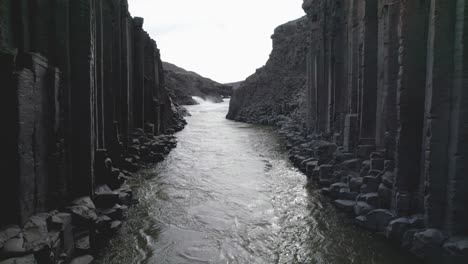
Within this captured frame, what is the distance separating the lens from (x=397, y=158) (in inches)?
256

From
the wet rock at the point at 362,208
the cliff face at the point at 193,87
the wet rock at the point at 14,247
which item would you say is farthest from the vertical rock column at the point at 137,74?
the cliff face at the point at 193,87

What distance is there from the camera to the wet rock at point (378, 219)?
21.7 feet

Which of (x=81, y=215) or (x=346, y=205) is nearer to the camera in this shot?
(x=81, y=215)

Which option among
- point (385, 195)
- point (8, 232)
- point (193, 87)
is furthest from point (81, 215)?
point (193, 87)

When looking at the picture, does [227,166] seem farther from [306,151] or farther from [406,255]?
[406,255]

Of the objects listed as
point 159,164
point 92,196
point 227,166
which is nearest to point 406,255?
point 92,196

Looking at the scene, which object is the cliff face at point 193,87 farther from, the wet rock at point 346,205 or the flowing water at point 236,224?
the wet rock at point 346,205

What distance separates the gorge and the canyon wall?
0.02 metres

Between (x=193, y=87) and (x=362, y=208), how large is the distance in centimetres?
8491

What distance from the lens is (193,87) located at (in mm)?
90188

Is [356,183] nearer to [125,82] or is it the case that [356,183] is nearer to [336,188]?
[336,188]

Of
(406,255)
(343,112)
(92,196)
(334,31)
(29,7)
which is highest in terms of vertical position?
(334,31)

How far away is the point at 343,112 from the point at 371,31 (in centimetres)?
331

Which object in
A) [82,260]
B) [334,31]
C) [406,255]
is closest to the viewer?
[82,260]
